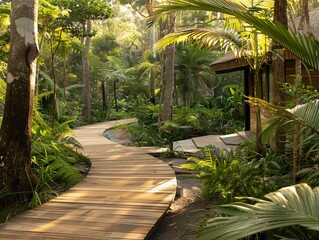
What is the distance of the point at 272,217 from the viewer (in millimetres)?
1477

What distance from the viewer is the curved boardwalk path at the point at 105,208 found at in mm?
3463

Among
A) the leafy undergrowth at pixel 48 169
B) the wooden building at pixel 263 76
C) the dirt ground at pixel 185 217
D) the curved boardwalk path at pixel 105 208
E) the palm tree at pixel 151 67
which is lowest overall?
the dirt ground at pixel 185 217

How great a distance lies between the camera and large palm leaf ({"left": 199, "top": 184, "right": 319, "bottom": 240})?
4.63 ft

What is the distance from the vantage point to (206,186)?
188 inches

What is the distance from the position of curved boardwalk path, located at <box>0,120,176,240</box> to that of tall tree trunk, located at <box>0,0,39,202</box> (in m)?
0.58

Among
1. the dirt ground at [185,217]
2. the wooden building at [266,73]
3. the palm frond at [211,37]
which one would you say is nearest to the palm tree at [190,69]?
the wooden building at [266,73]

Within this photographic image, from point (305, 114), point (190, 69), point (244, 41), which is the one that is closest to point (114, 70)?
point (190, 69)

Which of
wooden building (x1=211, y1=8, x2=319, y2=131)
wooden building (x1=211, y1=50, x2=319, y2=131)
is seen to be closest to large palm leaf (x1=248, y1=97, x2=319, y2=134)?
wooden building (x1=211, y1=8, x2=319, y2=131)

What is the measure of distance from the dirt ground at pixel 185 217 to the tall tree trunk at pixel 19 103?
6.05 ft

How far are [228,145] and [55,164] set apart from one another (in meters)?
5.33

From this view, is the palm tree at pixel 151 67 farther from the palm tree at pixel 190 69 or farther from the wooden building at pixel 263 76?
the wooden building at pixel 263 76

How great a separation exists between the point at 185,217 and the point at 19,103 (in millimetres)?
2577

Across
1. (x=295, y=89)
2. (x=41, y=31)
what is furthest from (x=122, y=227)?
(x=41, y=31)

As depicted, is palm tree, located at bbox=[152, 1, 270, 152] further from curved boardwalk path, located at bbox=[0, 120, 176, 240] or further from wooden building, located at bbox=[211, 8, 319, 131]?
curved boardwalk path, located at bbox=[0, 120, 176, 240]
